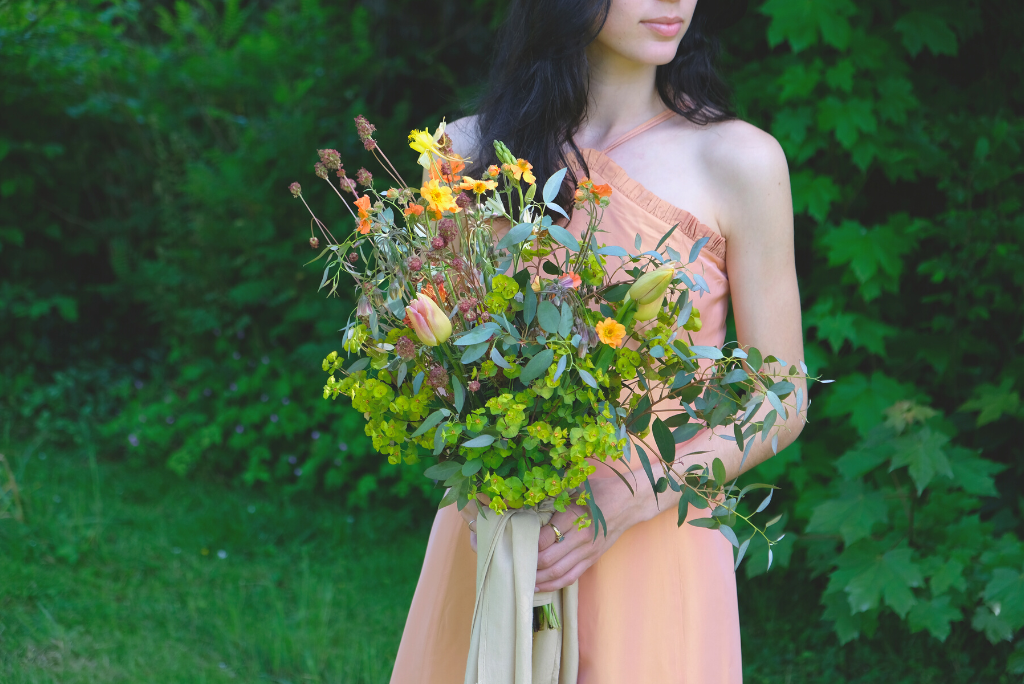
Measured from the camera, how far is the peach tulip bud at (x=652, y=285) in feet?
3.47

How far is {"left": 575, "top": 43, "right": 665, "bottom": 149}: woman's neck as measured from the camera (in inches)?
64.8

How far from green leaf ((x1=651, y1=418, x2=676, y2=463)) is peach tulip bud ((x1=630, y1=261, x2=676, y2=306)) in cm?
17

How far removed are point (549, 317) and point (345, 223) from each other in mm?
3403

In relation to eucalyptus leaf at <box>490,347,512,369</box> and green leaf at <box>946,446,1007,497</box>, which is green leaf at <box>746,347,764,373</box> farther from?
green leaf at <box>946,446,1007,497</box>

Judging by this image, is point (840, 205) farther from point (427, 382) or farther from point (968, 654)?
point (427, 382)

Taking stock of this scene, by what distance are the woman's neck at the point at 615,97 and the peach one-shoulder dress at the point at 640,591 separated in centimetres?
9

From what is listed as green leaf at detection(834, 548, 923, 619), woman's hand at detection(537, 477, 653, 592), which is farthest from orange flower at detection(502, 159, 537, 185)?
green leaf at detection(834, 548, 923, 619)

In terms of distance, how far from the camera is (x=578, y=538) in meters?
1.27

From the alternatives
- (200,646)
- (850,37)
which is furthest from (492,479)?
(200,646)

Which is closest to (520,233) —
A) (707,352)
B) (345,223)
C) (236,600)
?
(707,352)

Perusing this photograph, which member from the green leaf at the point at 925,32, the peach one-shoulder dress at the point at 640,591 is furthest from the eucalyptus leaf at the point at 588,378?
the green leaf at the point at 925,32

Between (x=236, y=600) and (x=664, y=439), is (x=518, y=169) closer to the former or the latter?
(x=664, y=439)

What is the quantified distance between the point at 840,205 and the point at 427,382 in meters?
2.44

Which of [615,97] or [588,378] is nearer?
[588,378]
